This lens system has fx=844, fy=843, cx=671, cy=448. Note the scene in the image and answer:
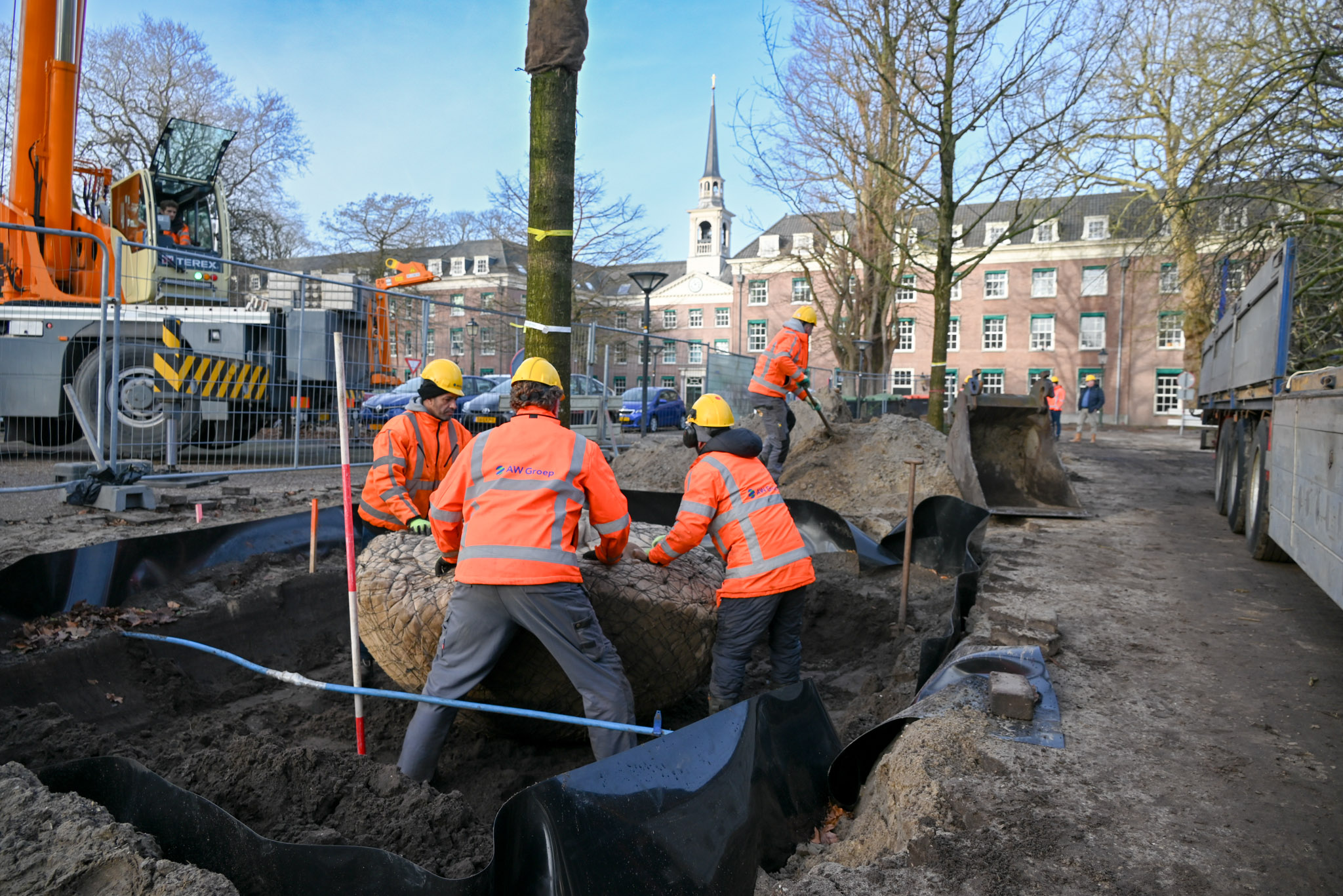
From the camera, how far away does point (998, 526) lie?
8117mm

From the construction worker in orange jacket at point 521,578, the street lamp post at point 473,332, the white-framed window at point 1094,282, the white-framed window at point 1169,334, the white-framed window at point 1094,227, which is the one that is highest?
the white-framed window at point 1094,227

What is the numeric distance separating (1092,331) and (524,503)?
138 feet

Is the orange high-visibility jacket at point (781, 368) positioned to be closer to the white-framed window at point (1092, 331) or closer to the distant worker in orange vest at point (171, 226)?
the distant worker in orange vest at point (171, 226)

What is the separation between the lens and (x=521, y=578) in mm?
2902

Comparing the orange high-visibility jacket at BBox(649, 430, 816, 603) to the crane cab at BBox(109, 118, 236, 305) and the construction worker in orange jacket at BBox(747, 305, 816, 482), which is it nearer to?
the construction worker in orange jacket at BBox(747, 305, 816, 482)

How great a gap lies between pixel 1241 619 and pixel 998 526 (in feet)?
10.3

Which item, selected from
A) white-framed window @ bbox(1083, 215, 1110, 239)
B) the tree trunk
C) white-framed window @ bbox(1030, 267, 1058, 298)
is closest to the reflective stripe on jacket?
the tree trunk

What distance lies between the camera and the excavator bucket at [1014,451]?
347 inches

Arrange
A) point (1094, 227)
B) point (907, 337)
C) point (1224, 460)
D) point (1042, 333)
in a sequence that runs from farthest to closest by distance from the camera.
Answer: point (907, 337), point (1094, 227), point (1042, 333), point (1224, 460)

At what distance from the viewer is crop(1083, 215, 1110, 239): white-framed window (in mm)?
40312

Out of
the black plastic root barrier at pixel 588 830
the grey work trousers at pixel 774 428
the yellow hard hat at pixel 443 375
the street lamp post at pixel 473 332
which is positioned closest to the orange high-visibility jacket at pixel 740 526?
the black plastic root barrier at pixel 588 830

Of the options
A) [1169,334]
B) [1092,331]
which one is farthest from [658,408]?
[1169,334]

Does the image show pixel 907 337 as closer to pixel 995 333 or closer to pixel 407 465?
pixel 995 333

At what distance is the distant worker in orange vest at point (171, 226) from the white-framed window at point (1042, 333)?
123ft
